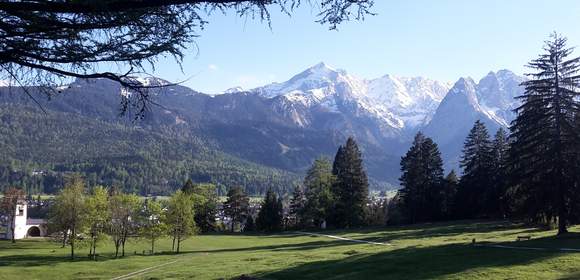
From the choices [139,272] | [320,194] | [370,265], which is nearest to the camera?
[370,265]

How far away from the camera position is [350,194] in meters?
89.8

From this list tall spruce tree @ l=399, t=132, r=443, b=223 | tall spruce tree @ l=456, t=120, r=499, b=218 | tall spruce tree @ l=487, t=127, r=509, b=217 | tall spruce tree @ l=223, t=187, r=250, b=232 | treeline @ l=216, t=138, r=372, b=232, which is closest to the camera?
tall spruce tree @ l=487, t=127, r=509, b=217

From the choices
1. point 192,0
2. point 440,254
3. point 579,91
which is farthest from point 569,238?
point 192,0

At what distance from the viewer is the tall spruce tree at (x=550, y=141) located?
3878 centimetres

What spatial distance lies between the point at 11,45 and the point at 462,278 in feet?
72.7

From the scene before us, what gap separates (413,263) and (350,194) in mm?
58397

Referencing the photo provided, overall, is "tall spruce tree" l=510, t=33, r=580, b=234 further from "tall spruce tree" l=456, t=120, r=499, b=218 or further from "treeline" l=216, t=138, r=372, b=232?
"treeline" l=216, t=138, r=372, b=232

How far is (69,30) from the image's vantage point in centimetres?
830

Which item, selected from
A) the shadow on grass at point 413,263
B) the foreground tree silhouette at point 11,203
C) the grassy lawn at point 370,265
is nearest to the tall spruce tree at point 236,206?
the foreground tree silhouette at point 11,203

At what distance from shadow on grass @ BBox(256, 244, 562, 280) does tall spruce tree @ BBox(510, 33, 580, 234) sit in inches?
307

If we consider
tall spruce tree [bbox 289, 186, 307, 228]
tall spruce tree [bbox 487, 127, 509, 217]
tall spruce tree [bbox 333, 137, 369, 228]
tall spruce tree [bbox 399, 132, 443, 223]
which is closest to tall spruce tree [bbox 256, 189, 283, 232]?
tall spruce tree [bbox 289, 186, 307, 228]

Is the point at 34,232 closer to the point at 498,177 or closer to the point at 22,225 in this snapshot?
the point at 22,225

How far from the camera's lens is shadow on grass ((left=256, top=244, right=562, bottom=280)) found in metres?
28.1

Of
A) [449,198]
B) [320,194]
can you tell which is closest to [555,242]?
[449,198]
